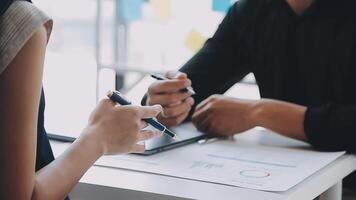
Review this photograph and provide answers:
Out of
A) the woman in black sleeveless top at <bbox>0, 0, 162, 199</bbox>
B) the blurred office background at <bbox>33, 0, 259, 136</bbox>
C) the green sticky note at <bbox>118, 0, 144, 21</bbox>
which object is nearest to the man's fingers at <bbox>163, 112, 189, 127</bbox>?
the woman in black sleeveless top at <bbox>0, 0, 162, 199</bbox>

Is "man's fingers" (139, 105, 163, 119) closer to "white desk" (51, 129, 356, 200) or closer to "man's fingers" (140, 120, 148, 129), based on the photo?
"man's fingers" (140, 120, 148, 129)

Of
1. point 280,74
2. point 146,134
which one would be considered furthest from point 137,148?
point 280,74

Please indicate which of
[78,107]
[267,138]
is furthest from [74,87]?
[267,138]

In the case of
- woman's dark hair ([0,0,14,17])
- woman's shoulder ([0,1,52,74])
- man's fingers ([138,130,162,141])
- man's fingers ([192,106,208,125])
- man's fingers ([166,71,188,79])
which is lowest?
man's fingers ([192,106,208,125])

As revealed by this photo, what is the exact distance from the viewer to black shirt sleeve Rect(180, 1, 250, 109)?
1.97 m

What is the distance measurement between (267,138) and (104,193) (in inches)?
21.7

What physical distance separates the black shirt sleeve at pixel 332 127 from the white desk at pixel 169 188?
0.13m

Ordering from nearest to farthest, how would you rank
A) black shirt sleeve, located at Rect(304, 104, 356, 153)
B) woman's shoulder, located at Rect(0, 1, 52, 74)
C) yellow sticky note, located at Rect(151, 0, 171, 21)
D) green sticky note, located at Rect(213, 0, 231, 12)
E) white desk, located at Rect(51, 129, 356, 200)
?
woman's shoulder, located at Rect(0, 1, 52, 74)
white desk, located at Rect(51, 129, 356, 200)
black shirt sleeve, located at Rect(304, 104, 356, 153)
green sticky note, located at Rect(213, 0, 231, 12)
yellow sticky note, located at Rect(151, 0, 171, 21)

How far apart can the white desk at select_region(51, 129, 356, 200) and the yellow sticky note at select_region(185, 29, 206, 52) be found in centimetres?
227

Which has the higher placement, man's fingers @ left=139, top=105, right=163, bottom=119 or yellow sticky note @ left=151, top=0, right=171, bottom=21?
man's fingers @ left=139, top=105, right=163, bottom=119

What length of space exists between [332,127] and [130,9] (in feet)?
7.81

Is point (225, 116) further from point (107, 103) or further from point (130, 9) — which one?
point (130, 9)

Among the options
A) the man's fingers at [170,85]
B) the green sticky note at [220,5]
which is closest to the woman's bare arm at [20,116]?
the man's fingers at [170,85]

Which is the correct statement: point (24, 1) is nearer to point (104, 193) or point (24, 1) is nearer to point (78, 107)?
point (104, 193)
